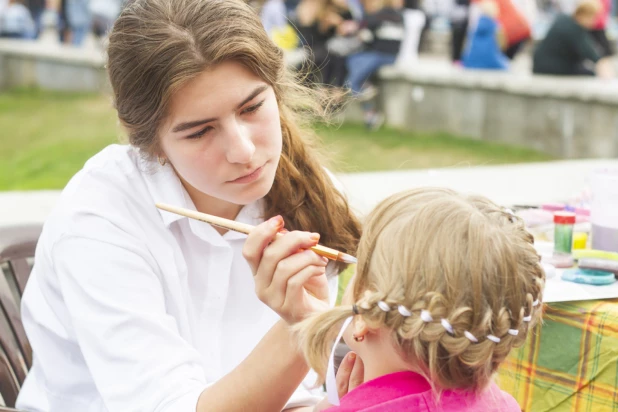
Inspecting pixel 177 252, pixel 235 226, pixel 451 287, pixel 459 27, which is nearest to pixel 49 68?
pixel 459 27

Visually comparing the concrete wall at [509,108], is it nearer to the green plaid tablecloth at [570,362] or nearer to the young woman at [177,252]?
the green plaid tablecloth at [570,362]

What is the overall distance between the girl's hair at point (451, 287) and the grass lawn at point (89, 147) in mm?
3841

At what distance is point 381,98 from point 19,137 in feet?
11.3

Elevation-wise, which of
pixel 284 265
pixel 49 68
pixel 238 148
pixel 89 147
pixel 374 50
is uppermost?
pixel 238 148

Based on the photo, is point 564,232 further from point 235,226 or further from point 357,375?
point 235,226

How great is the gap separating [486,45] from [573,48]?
1029 millimetres

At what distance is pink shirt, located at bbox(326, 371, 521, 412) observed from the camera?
3.65 ft

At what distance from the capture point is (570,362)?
5.06 feet

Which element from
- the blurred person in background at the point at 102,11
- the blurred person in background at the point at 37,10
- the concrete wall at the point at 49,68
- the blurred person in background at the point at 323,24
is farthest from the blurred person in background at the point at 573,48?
the blurred person in background at the point at 37,10

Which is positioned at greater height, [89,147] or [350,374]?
[350,374]

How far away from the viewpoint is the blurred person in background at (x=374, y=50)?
764 centimetres

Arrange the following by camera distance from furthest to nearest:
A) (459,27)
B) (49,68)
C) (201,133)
Answer: (49,68) < (459,27) < (201,133)

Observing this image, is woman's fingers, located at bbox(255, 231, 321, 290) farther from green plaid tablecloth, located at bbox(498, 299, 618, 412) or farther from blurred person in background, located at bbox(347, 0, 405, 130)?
blurred person in background, located at bbox(347, 0, 405, 130)

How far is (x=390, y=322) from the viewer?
1.09m
